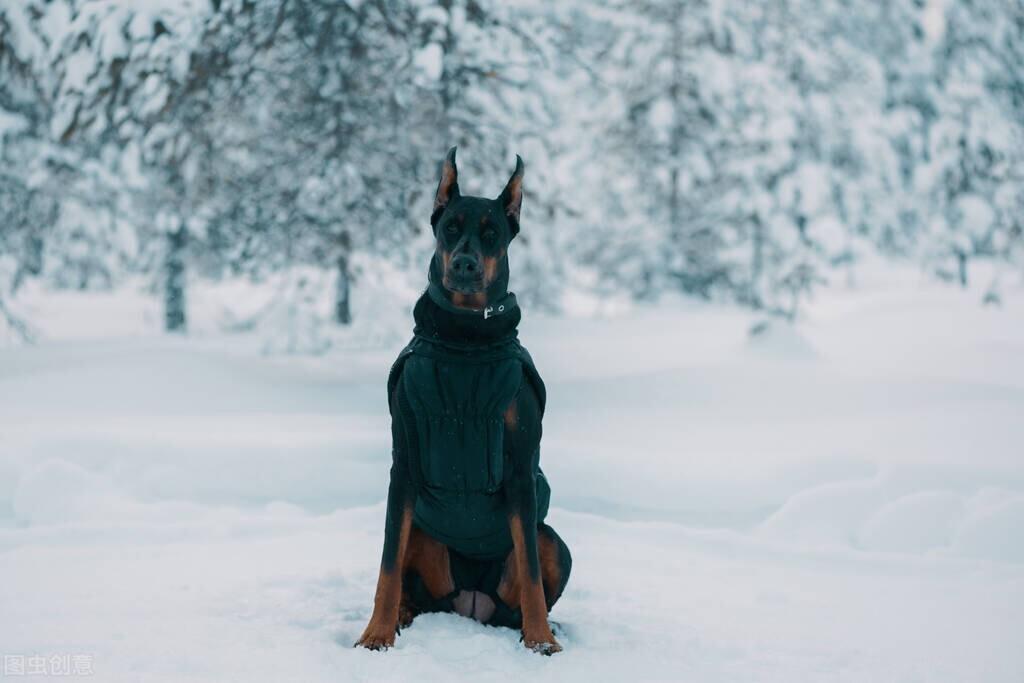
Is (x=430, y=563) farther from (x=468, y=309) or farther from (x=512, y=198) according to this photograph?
(x=512, y=198)

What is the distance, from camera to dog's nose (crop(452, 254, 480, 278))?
344 cm

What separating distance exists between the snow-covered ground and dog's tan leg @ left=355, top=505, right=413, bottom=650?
0.18 feet

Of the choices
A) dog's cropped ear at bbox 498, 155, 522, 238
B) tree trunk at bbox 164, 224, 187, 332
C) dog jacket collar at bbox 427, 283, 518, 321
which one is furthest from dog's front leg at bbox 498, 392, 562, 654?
tree trunk at bbox 164, 224, 187, 332

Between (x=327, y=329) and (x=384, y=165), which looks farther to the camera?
(x=327, y=329)

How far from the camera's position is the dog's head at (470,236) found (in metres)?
3.47

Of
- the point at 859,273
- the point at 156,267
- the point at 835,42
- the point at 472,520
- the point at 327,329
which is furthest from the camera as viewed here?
the point at 859,273

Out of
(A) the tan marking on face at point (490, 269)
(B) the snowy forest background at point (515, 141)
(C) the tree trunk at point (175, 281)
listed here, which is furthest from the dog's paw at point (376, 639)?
(C) the tree trunk at point (175, 281)

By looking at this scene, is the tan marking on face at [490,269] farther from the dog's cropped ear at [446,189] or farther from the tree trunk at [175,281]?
the tree trunk at [175,281]

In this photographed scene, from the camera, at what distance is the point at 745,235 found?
19.7 m

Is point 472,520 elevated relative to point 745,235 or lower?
lower

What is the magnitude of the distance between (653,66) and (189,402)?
13206mm

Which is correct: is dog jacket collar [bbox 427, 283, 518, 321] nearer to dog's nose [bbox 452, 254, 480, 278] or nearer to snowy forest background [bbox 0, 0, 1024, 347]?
dog's nose [bbox 452, 254, 480, 278]

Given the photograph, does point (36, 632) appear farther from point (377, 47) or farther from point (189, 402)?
point (377, 47)

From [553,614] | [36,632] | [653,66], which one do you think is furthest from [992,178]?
[36,632]
